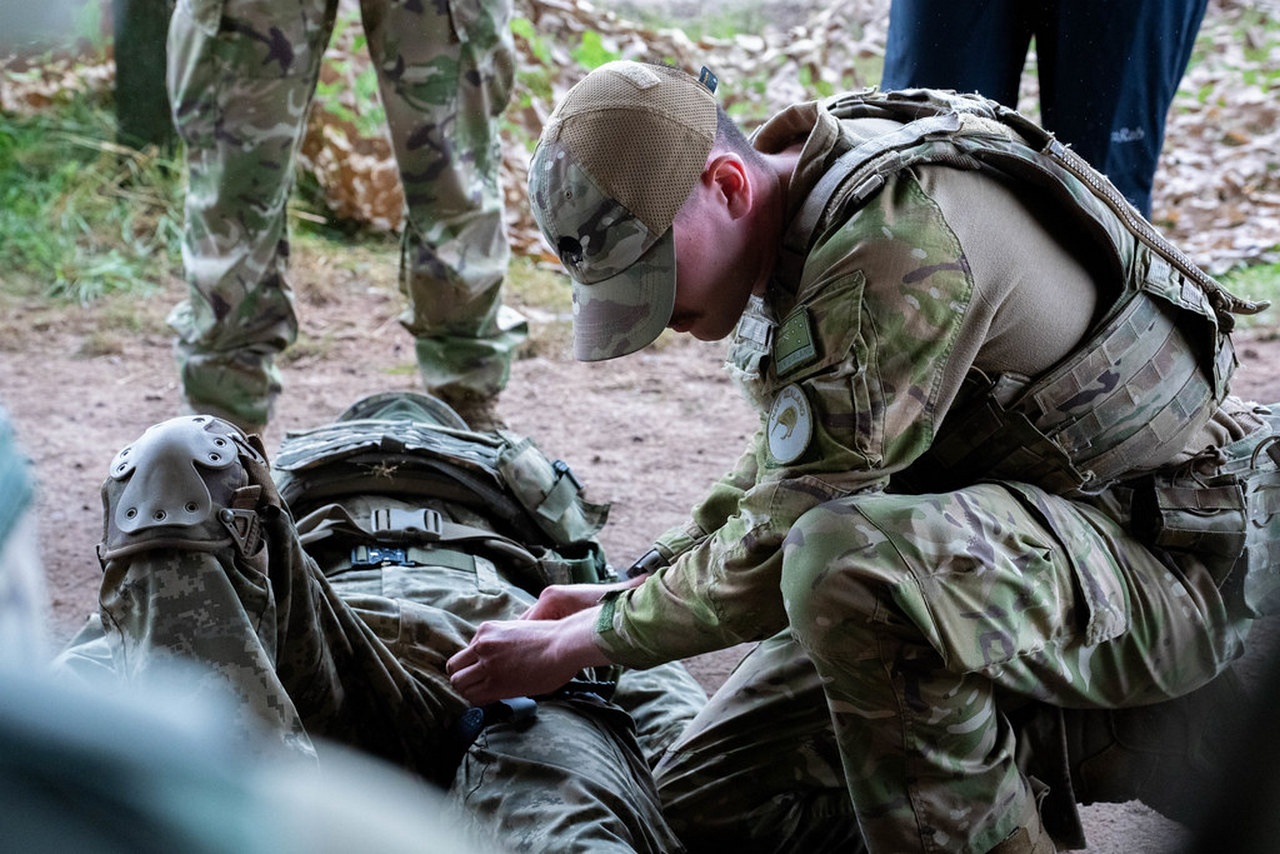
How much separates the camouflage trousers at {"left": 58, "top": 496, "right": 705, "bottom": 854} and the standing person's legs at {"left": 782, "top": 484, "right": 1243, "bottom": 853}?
0.36 metres

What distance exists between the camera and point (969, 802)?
1924mm

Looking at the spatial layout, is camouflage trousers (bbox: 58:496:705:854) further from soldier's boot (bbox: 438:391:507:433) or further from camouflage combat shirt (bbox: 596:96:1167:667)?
soldier's boot (bbox: 438:391:507:433)

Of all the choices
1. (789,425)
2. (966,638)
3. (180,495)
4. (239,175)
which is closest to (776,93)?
(239,175)

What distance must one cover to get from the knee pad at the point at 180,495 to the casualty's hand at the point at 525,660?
410 millimetres

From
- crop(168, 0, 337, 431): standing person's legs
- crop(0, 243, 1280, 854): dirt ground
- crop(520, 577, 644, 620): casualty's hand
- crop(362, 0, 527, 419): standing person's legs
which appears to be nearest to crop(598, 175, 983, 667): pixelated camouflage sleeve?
crop(520, 577, 644, 620): casualty's hand

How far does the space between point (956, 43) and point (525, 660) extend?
2044 millimetres

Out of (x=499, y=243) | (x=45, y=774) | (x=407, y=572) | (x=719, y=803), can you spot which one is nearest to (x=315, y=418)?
(x=499, y=243)

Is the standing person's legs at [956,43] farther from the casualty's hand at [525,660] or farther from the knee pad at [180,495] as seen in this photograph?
the knee pad at [180,495]

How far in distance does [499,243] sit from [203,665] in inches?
84.9

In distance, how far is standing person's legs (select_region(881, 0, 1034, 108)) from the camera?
339 centimetres

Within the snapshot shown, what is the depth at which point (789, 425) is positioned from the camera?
6.17 feet

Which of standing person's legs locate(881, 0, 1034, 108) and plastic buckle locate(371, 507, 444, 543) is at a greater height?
standing person's legs locate(881, 0, 1034, 108)

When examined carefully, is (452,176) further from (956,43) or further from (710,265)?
(710,265)

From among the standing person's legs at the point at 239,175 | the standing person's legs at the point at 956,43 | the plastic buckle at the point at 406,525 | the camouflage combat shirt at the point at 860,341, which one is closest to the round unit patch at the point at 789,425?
the camouflage combat shirt at the point at 860,341
